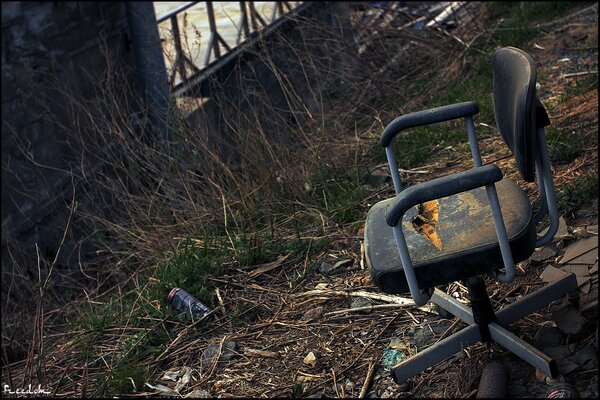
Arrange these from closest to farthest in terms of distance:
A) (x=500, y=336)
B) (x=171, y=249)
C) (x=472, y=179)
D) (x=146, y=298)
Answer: (x=472, y=179)
(x=500, y=336)
(x=146, y=298)
(x=171, y=249)

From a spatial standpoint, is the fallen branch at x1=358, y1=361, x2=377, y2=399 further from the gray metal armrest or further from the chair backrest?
the chair backrest

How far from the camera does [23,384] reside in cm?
387

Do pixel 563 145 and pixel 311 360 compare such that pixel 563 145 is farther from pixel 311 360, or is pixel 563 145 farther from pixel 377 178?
pixel 311 360

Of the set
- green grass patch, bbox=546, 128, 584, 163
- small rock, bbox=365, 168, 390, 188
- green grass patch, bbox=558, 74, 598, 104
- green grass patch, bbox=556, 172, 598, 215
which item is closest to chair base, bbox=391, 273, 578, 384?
green grass patch, bbox=556, 172, 598, 215

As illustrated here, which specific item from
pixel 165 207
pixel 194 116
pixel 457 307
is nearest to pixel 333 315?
pixel 457 307

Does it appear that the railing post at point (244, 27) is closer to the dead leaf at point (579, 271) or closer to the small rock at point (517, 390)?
the dead leaf at point (579, 271)

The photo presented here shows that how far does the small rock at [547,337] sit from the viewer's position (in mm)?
3154

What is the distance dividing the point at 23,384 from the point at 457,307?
201cm

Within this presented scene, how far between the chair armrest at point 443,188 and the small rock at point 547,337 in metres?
0.87

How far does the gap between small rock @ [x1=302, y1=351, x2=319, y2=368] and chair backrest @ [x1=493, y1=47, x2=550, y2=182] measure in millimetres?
1210

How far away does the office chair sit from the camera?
271 centimetres

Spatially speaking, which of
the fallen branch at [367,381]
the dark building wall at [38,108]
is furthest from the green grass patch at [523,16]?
the fallen branch at [367,381]

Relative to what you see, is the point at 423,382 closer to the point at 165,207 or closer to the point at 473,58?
the point at 165,207

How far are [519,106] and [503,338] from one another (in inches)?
33.8
